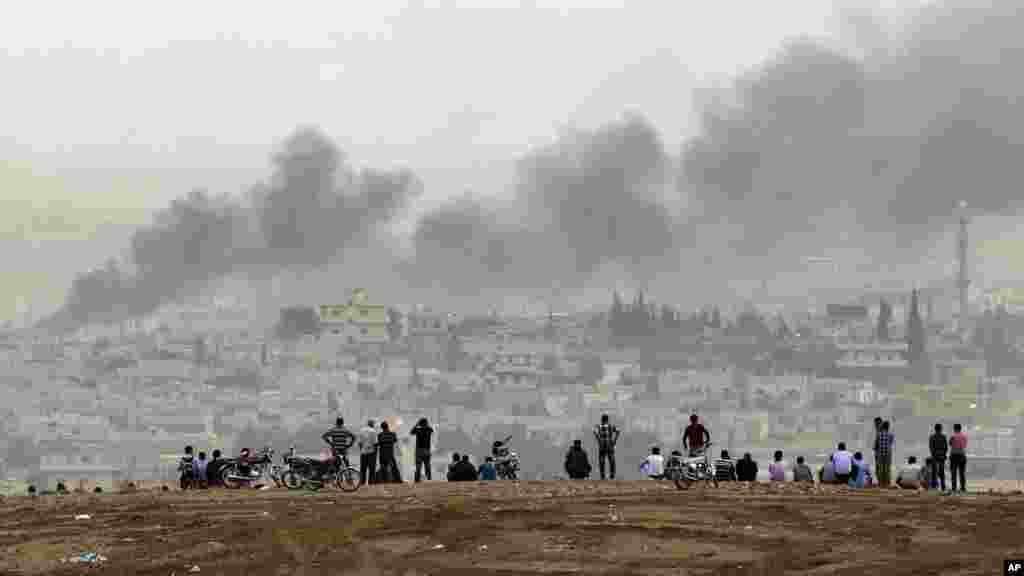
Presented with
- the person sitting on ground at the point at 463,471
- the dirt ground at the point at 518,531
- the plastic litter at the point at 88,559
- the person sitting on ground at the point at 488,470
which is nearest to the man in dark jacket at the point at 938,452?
the dirt ground at the point at 518,531

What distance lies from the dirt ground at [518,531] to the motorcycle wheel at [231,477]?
0.69 metres

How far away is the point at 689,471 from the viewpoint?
28.2 meters

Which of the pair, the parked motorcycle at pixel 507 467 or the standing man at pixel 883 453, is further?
the parked motorcycle at pixel 507 467

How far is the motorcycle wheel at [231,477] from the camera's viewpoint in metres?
29.1

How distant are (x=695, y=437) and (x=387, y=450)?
6.05 m

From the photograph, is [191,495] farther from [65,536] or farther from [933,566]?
[933,566]

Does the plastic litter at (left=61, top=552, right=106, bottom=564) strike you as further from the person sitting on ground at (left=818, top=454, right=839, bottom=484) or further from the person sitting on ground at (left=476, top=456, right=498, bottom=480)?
the person sitting on ground at (left=818, top=454, right=839, bottom=484)

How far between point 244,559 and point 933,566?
920 cm

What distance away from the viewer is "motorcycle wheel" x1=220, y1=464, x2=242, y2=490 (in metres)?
29.1

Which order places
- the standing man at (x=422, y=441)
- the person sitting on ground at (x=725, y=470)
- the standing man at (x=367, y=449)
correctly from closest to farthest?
the person sitting on ground at (x=725, y=470) → the standing man at (x=367, y=449) → the standing man at (x=422, y=441)

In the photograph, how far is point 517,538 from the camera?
74.3ft

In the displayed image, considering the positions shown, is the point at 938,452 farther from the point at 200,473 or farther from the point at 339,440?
the point at 200,473

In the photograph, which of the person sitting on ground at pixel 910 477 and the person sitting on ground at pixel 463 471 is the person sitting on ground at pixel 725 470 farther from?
the person sitting on ground at pixel 463 471

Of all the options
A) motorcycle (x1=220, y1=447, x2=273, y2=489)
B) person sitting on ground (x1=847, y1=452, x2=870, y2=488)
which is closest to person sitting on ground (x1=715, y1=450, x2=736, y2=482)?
person sitting on ground (x1=847, y1=452, x2=870, y2=488)
